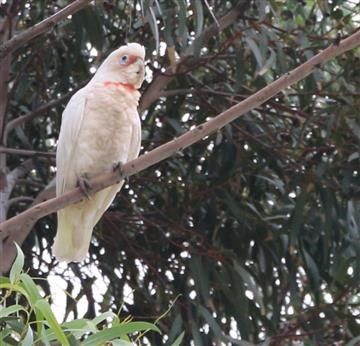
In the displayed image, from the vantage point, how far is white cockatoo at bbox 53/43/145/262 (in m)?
2.79

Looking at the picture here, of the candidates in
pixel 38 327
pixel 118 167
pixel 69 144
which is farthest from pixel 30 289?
pixel 69 144

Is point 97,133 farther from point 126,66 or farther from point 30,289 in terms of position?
point 30,289

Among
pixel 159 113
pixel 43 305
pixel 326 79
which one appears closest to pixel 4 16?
pixel 159 113

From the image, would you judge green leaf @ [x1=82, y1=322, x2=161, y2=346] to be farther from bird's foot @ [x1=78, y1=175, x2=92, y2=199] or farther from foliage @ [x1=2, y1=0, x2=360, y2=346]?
foliage @ [x1=2, y1=0, x2=360, y2=346]

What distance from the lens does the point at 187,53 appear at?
10.2 ft

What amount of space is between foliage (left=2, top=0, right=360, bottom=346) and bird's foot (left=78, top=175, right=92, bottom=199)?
409mm

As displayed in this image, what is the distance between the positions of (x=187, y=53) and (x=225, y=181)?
0.38 metres

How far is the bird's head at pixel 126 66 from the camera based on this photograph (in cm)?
279

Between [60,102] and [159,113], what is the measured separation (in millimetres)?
346

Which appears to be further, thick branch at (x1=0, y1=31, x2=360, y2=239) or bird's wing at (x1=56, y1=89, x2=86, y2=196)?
bird's wing at (x1=56, y1=89, x2=86, y2=196)

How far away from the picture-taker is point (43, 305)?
175cm

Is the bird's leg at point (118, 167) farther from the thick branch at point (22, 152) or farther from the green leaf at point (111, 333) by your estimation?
the green leaf at point (111, 333)

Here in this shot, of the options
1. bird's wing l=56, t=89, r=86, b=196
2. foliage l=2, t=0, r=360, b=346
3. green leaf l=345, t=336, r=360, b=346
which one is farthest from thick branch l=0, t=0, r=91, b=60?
green leaf l=345, t=336, r=360, b=346

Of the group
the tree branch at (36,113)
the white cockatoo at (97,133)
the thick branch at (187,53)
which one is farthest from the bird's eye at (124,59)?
the tree branch at (36,113)
